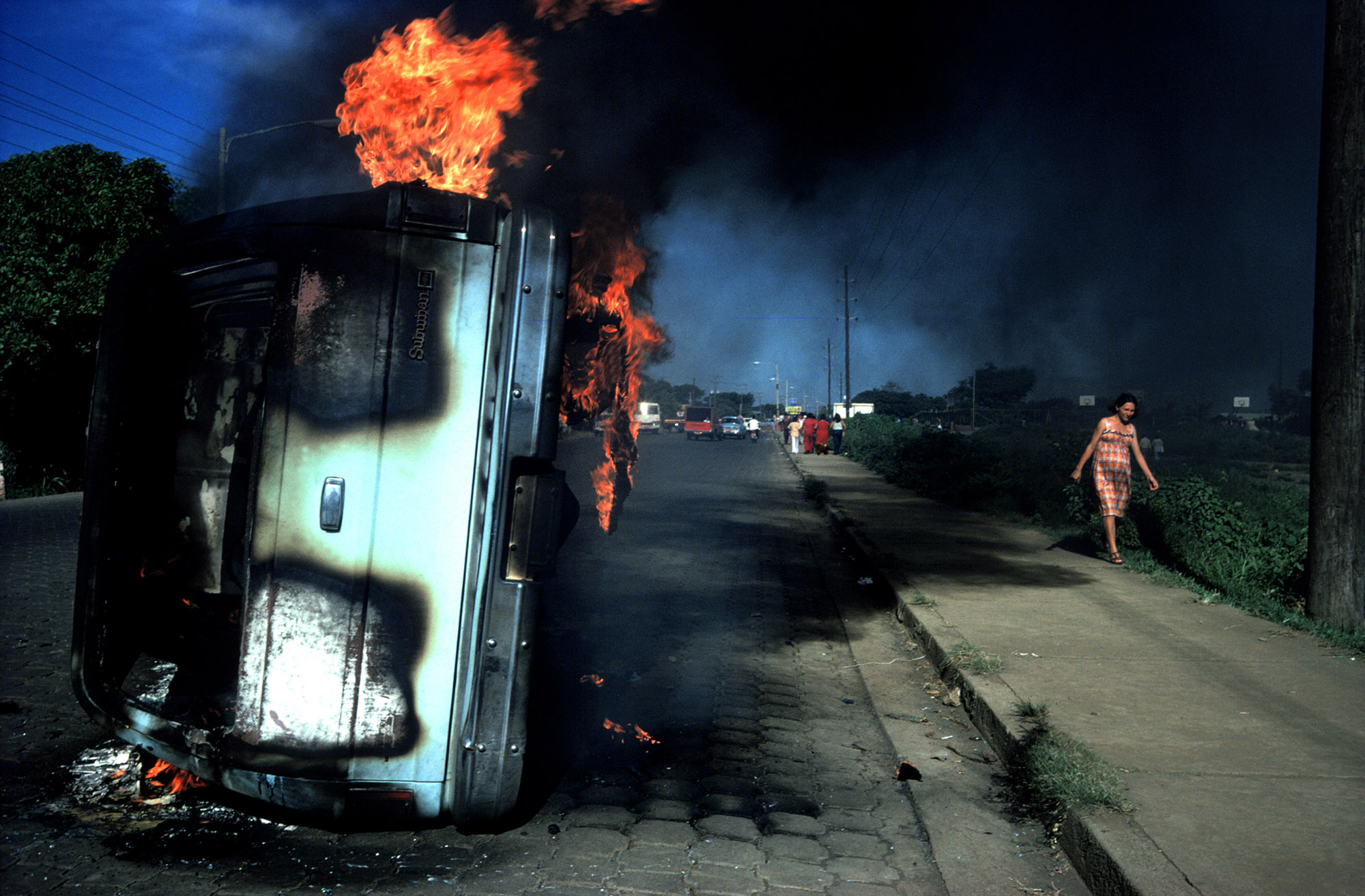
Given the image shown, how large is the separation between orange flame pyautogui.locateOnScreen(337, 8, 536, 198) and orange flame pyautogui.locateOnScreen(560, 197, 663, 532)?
3.25ft

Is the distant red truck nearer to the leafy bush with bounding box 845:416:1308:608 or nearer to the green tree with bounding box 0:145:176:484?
the leafy bush with bounding box 845:416:1308:608

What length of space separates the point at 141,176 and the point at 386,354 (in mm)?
17296

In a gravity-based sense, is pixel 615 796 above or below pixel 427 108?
below

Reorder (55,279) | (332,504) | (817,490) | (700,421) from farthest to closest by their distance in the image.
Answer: (700,421) → (817,490) → (55,279) → (332,504)

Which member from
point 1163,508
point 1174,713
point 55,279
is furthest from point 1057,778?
point 55,279

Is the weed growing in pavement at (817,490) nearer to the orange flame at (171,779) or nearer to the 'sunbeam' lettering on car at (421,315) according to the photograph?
the orange flame at (171,779)

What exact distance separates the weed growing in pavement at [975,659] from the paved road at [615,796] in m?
0.25

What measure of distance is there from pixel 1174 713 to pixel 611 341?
4.07m

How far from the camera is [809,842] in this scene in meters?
3.54

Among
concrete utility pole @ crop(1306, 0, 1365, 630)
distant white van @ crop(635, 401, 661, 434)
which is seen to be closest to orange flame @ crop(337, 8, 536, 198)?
concrete utility pole @ crop(1306, 0, 1365, 630)

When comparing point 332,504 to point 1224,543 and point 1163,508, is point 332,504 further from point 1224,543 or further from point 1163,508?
point 1163,508

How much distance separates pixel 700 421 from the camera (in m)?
62.3

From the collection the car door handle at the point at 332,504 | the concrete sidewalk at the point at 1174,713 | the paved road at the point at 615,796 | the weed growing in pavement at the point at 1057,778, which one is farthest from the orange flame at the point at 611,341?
the weed growing in pavement at the point at 1057,778

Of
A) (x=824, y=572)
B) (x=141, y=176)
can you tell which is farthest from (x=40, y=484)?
(x=824, y=572)
